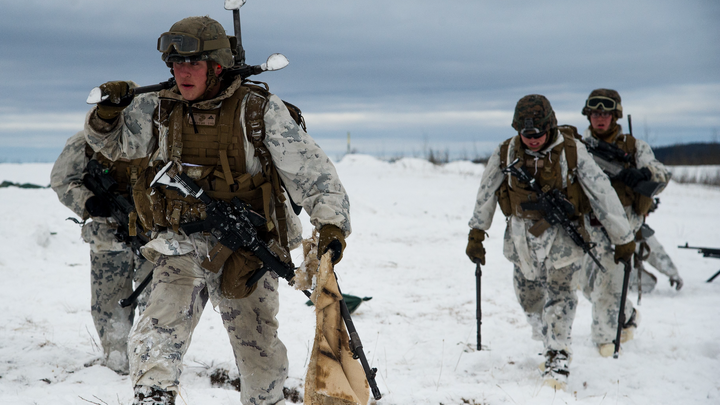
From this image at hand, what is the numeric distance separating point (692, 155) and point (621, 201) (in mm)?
43029

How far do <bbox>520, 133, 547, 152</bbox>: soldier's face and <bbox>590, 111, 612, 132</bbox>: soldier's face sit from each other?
1.61 m

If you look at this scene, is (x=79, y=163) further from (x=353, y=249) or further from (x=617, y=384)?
(x=353, y=249)

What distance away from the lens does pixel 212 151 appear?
9.80 ft

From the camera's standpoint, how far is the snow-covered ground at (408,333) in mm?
4207

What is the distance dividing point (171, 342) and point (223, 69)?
5.04 ft

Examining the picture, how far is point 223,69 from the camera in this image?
10.4 ft

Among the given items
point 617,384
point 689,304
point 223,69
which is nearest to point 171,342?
point 223,69

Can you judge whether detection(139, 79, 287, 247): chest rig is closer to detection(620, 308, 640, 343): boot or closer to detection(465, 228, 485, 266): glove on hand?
detection(465, 228, 485, 266): glove on hand

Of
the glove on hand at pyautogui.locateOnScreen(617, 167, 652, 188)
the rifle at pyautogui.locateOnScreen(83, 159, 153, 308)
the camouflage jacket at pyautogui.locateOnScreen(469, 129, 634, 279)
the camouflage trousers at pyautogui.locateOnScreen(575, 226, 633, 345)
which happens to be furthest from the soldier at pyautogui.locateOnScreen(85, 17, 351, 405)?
the glove on hand at pyautogui.locateOnScreen(617, 167, 652, 188)

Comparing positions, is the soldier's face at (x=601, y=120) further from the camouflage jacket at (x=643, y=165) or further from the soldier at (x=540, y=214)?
the soldier at (x=540, y=214)

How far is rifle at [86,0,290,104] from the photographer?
9.24ft

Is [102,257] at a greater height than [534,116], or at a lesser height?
lesser

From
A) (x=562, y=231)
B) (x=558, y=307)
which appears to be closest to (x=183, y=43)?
(x=562, y=231)

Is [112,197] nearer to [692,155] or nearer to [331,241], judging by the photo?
[331,241]
